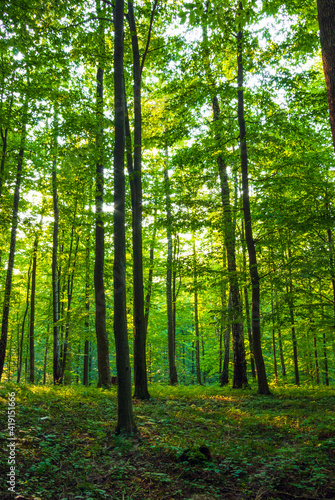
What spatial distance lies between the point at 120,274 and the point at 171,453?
328cm

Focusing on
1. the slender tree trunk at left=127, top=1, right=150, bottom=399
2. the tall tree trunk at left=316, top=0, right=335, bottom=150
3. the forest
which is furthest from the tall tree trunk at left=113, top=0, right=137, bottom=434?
the tall tree trunk at left=316, top=0, right=335, bottom=150

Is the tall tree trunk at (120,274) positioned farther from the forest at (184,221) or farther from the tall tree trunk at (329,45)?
the tall tree trunk at (329,45)

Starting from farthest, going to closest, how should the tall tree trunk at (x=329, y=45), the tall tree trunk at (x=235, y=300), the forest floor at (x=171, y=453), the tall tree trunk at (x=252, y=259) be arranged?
the tall tree trunk at (x=235, y=300) → the tall tree trunk at (x=252, y=259) → the forest floor at (x=171, y=453) → the tall tree trunk at (x=329, y=45)

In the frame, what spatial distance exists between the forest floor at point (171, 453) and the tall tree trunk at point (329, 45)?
4.62 meters

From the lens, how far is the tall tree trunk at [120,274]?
19.6 ft

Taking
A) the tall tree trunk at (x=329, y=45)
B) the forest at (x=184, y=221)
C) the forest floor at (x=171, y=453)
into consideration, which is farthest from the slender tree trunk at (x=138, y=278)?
the tall tree trunk at (x=329, y=45)

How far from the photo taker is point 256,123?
10.7 meters

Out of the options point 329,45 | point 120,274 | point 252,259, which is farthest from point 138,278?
point 329,45

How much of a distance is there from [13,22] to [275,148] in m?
8.36

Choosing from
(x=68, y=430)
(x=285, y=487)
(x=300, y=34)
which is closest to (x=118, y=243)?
(x=68, y=430)

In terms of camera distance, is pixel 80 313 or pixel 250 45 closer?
pixel 250 45

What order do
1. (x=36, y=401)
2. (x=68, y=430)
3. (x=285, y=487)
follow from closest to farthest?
(x=285, y=487) < (x=68, y=430) < (x=36, y=401)

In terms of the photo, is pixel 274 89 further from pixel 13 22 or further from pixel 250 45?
pixel 13 22

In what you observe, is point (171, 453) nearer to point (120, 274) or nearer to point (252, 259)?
point (120, 274)
